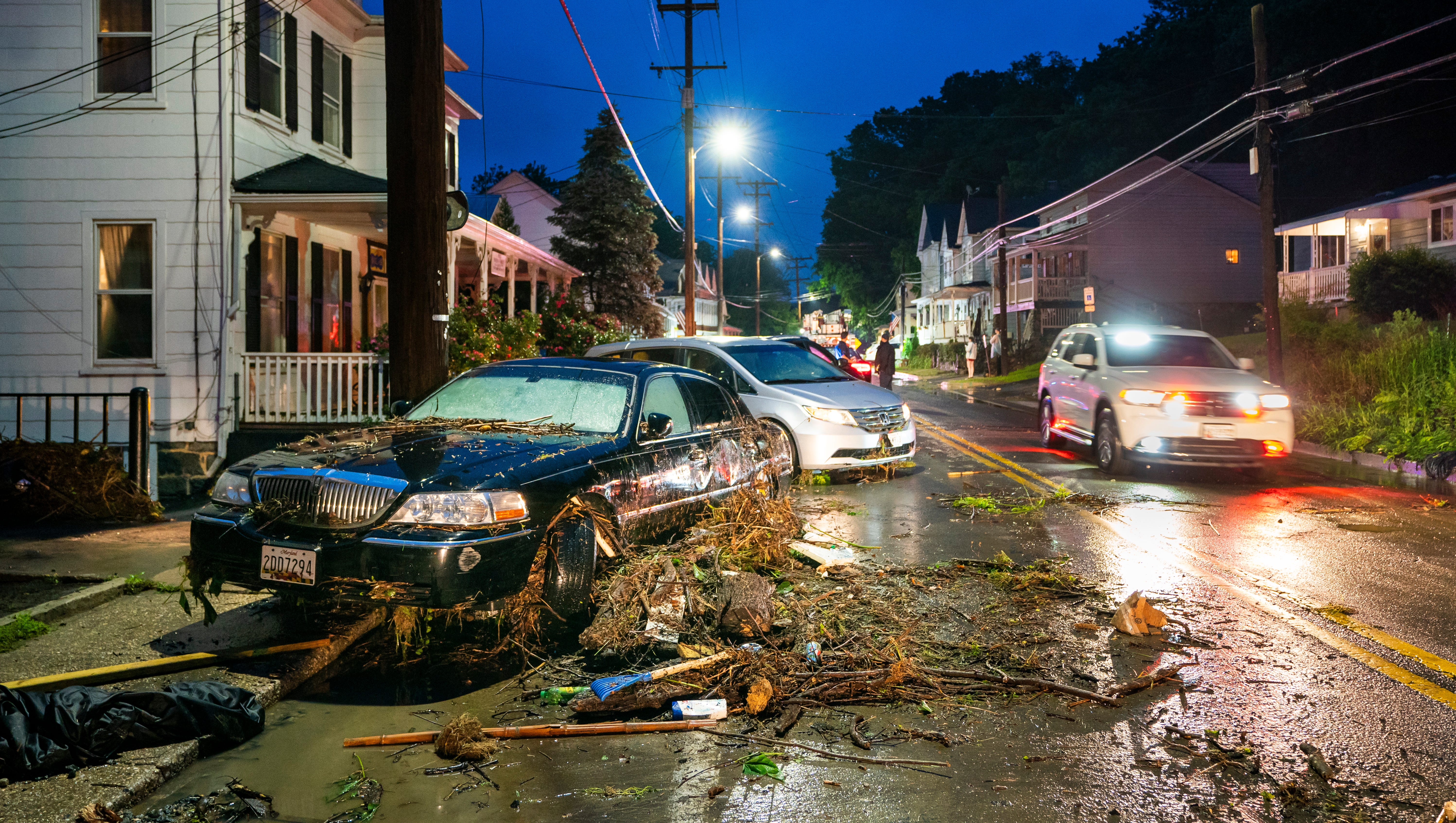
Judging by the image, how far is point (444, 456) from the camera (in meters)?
Result: 5.68

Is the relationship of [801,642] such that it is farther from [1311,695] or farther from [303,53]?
[303,53]

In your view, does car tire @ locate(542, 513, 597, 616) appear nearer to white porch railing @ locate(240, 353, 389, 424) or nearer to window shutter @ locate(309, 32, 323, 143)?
white porch railing @ locate(240, 353, 389, 424)

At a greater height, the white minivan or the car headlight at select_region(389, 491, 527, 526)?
the white minivan

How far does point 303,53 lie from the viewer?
1584 cm

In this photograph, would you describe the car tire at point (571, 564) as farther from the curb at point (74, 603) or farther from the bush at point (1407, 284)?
the bush at point (1407, 284)

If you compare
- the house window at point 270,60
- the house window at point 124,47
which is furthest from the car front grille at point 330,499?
the house window at point 270,60

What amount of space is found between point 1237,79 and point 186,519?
61.5 meters

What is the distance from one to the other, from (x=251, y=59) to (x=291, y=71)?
1.38 metres

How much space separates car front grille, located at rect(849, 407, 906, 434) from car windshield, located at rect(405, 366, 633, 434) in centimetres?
557

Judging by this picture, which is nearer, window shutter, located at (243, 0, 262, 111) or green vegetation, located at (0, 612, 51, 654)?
green vegetation, located at (0, 612, 51, 654)

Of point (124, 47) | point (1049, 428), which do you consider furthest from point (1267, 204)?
point (124, 47)

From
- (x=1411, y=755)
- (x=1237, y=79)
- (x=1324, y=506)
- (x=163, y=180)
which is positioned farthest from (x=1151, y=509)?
(x=1237, y=79)

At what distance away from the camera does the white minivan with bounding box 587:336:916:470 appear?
40.0 ft

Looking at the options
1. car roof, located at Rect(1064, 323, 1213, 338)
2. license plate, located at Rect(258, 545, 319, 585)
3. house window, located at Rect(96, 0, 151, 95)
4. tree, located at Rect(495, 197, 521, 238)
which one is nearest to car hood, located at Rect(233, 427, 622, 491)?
license plate, located at Rect(258, 545, 319, 585)
